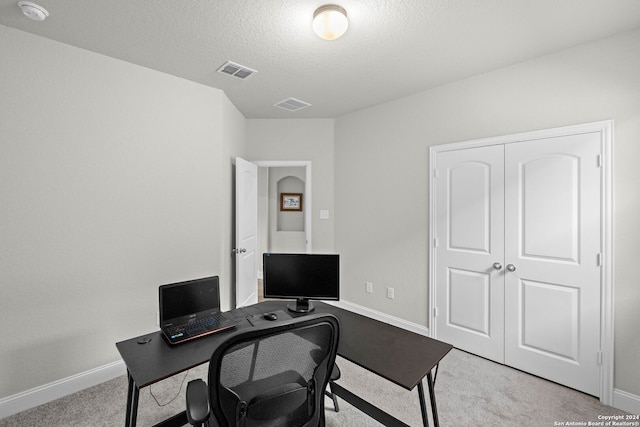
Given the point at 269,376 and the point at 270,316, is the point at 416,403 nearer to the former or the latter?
the point at 270,316

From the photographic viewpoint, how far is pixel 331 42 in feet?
7.30

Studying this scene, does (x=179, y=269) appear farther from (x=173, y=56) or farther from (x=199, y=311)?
(x=173, y=56)

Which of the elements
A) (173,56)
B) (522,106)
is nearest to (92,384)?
(173,56)

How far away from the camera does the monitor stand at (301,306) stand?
1.99 meters

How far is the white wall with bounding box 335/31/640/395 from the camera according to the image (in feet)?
6.84

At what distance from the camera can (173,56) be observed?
8.02 ft

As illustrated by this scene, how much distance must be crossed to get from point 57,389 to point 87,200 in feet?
4.63

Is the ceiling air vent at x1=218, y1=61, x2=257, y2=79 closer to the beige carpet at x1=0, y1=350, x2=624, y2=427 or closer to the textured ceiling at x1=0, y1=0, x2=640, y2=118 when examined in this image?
the textured ceiling at x1=0, y1=0, x2=640, y2=118

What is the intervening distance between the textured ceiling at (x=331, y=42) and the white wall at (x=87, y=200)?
255 mm

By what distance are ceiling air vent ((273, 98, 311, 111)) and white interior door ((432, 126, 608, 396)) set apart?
5.55ft

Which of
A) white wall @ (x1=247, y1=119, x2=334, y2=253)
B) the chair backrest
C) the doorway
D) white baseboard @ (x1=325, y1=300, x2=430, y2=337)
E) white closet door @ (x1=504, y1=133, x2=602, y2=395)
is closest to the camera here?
the chair backrest

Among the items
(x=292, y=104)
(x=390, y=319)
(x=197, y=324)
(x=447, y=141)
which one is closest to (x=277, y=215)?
(x=292, y=104)

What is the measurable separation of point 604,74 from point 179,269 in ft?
12.7

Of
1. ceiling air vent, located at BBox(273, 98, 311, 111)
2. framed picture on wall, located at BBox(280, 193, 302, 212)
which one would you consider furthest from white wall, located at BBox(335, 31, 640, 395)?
framed picture on wall, located at BBox(280, 193, 302, 212)
